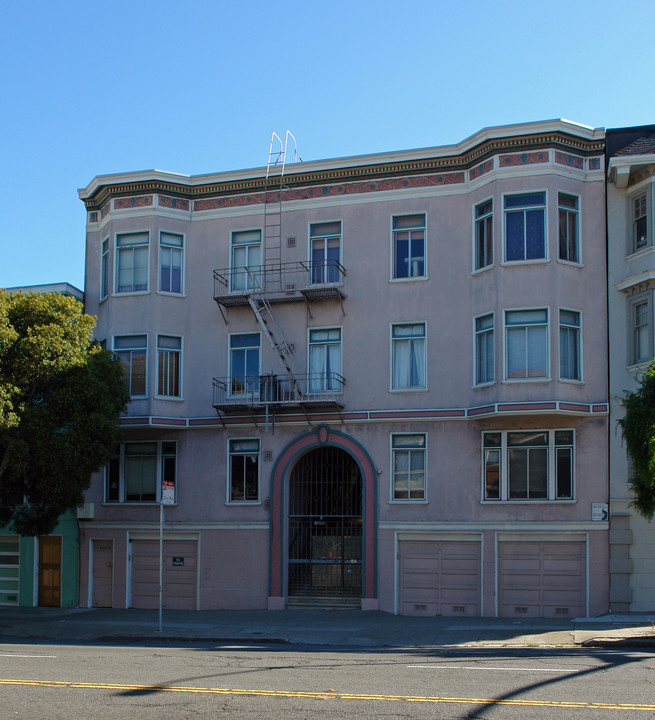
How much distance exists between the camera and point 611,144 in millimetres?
23953

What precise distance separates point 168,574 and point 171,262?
9.03 metres

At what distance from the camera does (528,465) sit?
2362cm

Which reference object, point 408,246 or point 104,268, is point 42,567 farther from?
point 408,246

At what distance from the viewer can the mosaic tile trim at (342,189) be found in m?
25.3

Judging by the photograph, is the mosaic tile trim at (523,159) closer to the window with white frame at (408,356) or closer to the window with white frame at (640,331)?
the window with white frame at (640,331)

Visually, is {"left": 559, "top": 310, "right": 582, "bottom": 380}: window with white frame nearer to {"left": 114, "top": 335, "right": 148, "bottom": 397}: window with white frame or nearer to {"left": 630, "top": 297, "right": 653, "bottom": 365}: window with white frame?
{"left": 630, "top": 297, "right": 653, "bottom": 365}: window with white frame

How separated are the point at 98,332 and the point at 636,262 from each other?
15289 millimetres

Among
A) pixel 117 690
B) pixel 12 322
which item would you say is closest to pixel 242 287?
pixel 12 322

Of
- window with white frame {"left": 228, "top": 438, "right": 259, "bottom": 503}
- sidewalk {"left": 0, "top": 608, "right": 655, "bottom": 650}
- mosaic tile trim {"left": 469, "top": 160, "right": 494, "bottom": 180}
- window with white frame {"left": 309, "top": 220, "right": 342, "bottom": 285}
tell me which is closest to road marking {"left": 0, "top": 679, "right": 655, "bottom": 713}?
sidewalk {"left": 0, "top": 608, "right": 655, "bottom": 650}

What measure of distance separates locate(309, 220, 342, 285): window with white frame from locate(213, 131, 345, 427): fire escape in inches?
1.1

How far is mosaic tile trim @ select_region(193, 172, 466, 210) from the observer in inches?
997

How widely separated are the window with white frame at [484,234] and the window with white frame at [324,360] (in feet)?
14.3

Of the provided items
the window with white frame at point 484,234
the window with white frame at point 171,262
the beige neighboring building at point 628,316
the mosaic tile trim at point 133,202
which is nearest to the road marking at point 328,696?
the beige neighboring building at point 628,316

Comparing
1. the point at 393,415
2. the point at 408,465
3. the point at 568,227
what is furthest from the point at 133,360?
the point at 568,227
